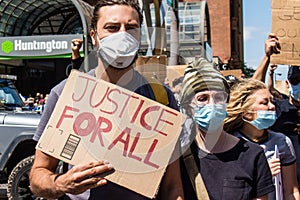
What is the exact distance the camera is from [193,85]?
2.86m

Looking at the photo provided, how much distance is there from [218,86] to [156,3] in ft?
35.8

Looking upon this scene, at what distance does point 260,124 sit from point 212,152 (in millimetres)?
858

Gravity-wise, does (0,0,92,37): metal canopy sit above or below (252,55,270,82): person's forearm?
below

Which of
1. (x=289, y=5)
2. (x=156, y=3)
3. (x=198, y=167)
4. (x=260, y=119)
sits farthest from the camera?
(x=156, y=3)

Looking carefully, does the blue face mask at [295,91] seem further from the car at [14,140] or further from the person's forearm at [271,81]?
the car at [14,140]

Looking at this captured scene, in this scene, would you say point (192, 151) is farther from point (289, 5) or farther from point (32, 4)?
point (32, 4)

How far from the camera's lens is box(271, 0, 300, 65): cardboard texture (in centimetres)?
445

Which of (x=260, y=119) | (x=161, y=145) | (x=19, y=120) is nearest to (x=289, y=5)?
(x=260, y=119)

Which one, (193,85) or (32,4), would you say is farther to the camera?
(32,4)

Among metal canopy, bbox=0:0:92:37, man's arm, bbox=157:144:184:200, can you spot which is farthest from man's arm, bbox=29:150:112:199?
metal canopy, bbox=0:0:92:37

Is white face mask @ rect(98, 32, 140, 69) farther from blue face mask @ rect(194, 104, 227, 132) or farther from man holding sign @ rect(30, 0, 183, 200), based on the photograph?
blue face mask @ rect(194, 104, 227, 132)

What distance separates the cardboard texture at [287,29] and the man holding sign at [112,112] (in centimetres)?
230

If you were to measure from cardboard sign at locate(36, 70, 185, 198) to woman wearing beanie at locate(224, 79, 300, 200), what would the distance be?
124 centimetres

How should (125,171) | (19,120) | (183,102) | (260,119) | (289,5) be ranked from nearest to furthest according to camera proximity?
(125,171)
(183,102)
(260,119)
(289,5)
(19,120)
